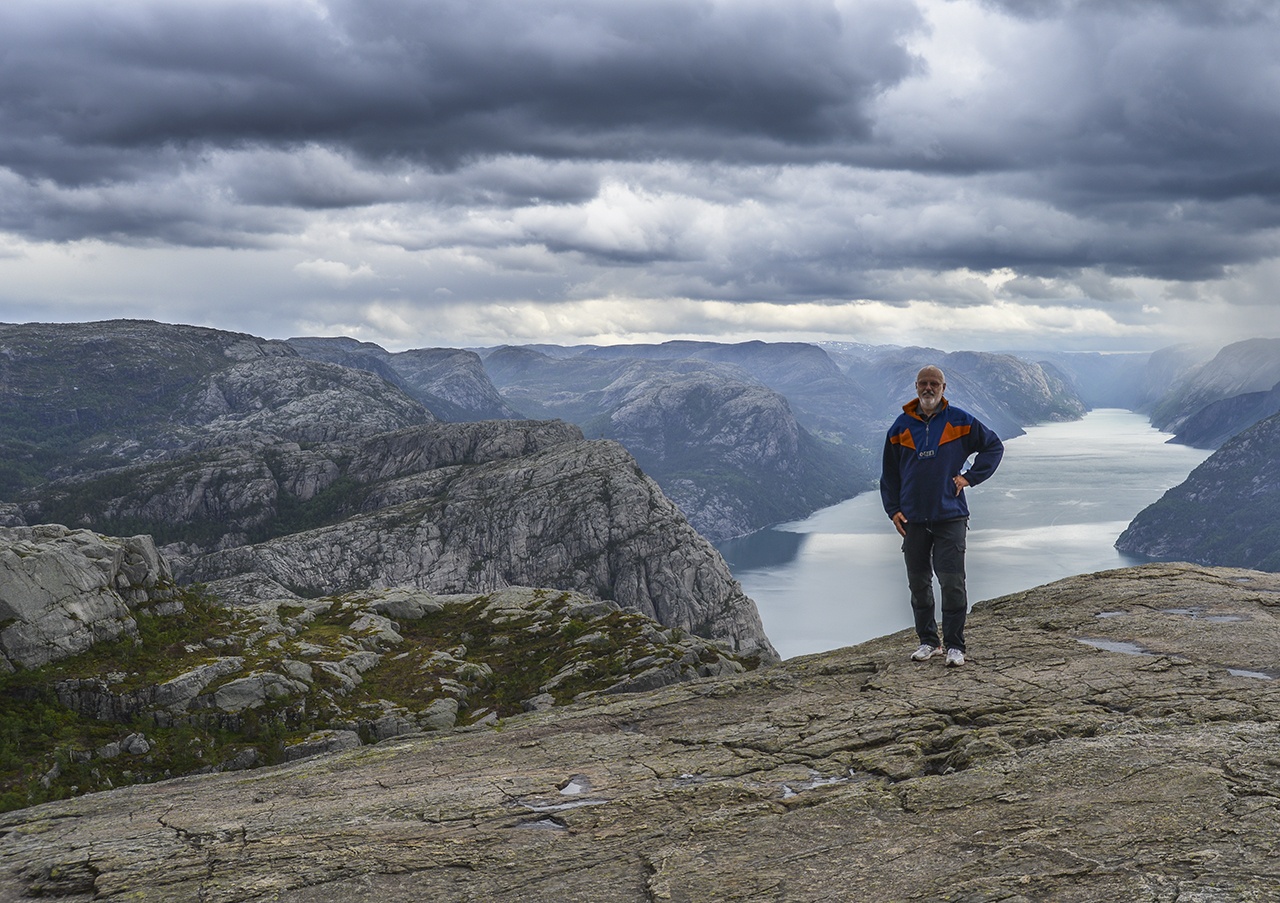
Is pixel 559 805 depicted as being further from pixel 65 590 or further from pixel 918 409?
pixel 65 590

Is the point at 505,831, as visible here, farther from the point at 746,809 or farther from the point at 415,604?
the point at 415,604

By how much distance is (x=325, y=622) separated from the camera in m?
57.2

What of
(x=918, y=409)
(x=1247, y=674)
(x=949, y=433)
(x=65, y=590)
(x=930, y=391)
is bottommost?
(x=65, y=590)

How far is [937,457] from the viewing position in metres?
15.8

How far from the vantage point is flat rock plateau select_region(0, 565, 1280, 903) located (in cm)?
845

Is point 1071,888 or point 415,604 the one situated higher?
point 1071,888

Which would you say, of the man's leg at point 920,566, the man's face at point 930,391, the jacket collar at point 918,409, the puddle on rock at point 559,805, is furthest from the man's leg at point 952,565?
the puddle on rock at point 559,805

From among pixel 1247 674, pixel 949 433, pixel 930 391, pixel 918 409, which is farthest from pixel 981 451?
pixel 1247 674

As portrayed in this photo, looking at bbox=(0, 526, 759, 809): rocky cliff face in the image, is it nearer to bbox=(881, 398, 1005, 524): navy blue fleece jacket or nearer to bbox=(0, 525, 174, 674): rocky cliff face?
bbox=(0, 525, 174, 674): rocky cliff face

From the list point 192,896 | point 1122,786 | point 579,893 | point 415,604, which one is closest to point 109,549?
point 415,604

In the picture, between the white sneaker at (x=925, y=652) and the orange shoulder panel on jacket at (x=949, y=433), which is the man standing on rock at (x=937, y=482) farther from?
the white sneaker at (x=925, y=652)

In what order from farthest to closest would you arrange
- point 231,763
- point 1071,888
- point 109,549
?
point 109,549 → point 231,763 → point 1071,888

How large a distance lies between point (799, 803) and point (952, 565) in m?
7.29

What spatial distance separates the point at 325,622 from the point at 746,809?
2115 inches
